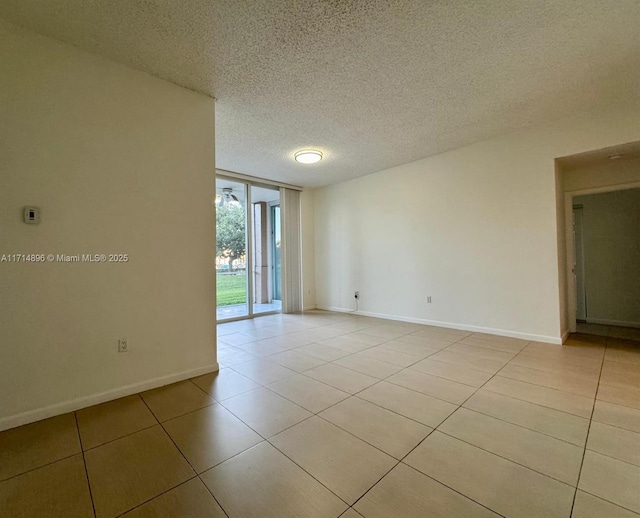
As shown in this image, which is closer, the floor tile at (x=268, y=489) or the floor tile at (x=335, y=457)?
the floor tile at (x=268, y=489)

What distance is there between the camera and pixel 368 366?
2.95m

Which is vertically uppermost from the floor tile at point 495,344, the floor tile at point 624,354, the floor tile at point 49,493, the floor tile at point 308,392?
the floor tile at point 49,493

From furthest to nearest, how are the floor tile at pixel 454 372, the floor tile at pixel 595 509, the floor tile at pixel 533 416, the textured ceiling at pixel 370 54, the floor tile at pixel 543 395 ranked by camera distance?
the floor tile at pixel 454 372 → the floor tile at pixel 543 395 → the textured ceiling at pixel 370 54 → the floor tile at pixel 533 416 → the floor tile at pixel 595 509

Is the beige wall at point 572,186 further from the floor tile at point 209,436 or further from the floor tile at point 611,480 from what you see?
the floor tile at point 209,436

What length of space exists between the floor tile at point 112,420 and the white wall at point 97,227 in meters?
0.14

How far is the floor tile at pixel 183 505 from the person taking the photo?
4.03 ft

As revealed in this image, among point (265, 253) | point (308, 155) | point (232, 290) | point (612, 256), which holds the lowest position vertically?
point (232, 290)

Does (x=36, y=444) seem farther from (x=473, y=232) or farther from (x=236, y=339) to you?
(x=473, y=232)

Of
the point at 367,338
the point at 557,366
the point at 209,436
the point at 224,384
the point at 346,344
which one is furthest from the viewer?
the point at 367,338

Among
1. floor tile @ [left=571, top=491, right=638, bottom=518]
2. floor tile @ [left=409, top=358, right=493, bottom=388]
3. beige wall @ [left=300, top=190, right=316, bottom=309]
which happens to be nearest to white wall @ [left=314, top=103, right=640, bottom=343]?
beige wall @ [left=300, top=190, right=316, bottom=309]

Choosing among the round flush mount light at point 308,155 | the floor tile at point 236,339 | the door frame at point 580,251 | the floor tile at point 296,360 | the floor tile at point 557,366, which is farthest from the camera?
the door frame at point 580,251

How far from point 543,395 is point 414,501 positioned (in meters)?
1.72

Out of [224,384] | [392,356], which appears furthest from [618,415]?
[224,384]
